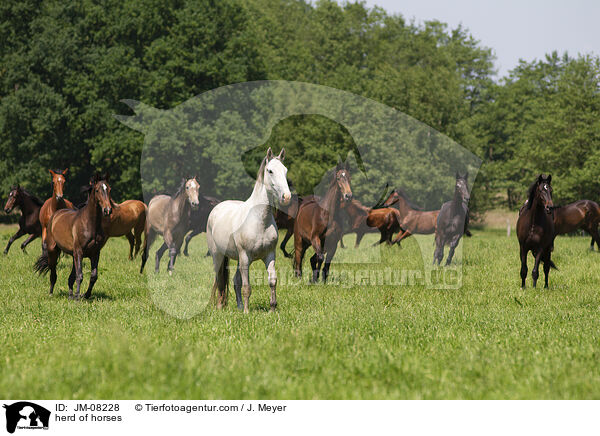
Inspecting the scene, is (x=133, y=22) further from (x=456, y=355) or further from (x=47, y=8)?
(x=456, y=355)

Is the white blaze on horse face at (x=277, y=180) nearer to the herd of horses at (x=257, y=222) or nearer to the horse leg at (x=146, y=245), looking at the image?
the herd of horses at (x=257, y=222)

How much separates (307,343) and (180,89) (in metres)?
34.1

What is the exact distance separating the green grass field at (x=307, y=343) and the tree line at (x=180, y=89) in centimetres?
2591

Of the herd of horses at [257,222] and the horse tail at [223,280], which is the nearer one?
the herd of horses at [257,222]

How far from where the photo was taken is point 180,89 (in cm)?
3816

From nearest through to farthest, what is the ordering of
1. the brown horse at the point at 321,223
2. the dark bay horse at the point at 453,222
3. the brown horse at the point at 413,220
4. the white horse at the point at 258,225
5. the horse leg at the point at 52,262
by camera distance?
the white horse at the point at 258,225 < the horse leg at the point at 52,262 < the brown horse at the point at 321,223 < the dark bay horse at the point at 453,222 < the brown horse at the point at 413,220

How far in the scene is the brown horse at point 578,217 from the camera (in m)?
21.2

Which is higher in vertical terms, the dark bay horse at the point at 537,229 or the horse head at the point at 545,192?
the horse head at the point at 545,192

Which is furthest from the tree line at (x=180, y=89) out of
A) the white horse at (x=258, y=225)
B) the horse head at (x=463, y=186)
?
the white horse at (x=258, y=225)

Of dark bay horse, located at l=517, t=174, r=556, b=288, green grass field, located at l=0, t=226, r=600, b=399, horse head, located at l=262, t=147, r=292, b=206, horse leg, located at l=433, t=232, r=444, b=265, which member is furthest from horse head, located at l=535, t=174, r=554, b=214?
horse head, located at l=262, t=147, r=292, b=206

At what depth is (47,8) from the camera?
137 feet

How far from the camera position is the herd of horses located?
905 cm
